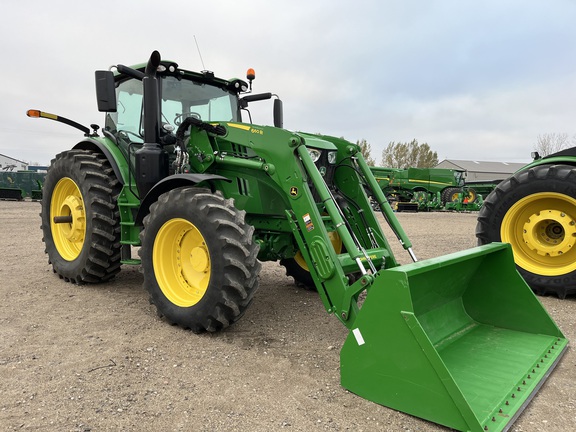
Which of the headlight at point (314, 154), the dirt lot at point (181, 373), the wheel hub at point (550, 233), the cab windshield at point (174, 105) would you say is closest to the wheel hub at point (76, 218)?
the dirt lot at point (181, 373)

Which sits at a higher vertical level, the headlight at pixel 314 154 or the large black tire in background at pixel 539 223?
the headlight at pixel 314 154

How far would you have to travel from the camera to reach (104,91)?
14.1 ft

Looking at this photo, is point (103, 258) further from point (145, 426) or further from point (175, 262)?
point (145, 426)

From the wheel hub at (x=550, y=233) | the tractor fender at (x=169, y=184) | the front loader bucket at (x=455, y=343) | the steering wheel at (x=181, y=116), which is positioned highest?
the steering wheel at (x=181, y=116)

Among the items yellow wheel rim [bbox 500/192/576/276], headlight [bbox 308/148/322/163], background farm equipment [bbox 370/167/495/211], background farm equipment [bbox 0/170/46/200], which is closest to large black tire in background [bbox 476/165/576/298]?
yellow wheel rim [bbox 500/192/576/276]

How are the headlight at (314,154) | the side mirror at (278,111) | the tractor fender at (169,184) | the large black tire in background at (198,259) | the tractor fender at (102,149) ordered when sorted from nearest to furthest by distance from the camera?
1. the large black tire in background at (198,259)
2. the tractor fender at (169,184)
3. the headlight at (314,154)
4. the tractor fender at (102,149)
5. the side mirror at (278,111)

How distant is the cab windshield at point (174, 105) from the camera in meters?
5.02

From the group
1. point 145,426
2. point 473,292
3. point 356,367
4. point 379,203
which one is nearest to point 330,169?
point 379,203

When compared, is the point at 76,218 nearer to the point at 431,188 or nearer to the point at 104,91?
the point at 104,91

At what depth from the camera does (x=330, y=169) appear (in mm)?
4434

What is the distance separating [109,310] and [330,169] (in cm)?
268

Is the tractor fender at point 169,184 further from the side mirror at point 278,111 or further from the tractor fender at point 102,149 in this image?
the side mirror at point 278,111

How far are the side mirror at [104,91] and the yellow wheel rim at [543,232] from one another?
4815 millimetres

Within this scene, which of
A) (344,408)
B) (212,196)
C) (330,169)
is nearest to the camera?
Answer: (344,408)
